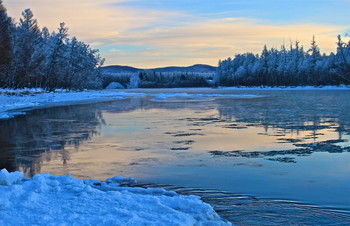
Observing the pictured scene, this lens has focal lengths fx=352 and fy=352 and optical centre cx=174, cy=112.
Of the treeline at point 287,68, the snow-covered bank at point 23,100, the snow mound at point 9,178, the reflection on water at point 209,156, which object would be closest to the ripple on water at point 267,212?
the reflection on water at point 209,156

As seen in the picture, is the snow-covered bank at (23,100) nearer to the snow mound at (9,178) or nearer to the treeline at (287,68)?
the snow mound at (9,178)

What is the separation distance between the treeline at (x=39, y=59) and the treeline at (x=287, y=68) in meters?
64.7

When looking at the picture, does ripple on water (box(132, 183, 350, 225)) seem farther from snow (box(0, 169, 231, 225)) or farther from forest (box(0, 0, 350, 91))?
forest (box(0, 0, 350, 91))

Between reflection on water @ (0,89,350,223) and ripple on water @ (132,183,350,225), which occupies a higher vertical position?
reflection on water @ (0,89,350,223)

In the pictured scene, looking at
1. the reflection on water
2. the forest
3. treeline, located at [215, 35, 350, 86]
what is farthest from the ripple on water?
treeline, located at [215, 35, 350, 86]

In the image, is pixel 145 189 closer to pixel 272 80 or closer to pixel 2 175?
pixel 2 175

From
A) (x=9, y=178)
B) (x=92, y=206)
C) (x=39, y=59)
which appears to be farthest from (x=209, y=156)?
(x=39, y=59)

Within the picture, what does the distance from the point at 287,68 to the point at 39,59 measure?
304 ft

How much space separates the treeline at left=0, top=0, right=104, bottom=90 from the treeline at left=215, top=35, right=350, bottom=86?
2546 inches

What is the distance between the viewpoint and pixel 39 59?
6000 cm

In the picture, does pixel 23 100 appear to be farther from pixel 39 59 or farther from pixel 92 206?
pixel 92 206

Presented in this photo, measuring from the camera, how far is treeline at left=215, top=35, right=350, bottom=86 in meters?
106

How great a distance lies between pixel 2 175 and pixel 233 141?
7017 millimetres

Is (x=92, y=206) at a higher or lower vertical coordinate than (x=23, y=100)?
lower
